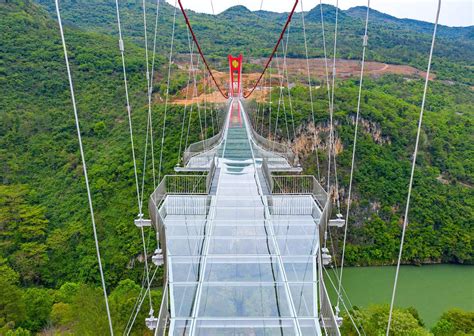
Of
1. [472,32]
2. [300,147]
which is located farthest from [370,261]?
[472,32]

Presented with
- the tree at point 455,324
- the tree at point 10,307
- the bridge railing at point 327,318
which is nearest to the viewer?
the bridge railing at point 327,318

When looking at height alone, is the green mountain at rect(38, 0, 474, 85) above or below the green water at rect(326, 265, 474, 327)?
above

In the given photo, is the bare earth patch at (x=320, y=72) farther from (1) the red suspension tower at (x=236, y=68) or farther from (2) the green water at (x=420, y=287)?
(2) the green water at (x=420, y=287)

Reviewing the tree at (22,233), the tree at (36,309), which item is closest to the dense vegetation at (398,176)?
the tree at (22,233)

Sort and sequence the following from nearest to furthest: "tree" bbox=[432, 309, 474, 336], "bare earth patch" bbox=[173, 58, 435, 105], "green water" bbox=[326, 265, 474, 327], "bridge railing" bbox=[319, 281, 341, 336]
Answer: "bridge railing" bbox=[319, 281, 341, 336], "tree" bbox=[432, 309, 474, 336], "green water" bbox=[326, 265, 474, 327], "bare earth patch" bbox=[173, 58, 435, 105]

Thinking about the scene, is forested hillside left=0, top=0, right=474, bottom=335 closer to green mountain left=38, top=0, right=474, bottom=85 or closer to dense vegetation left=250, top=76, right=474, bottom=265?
dense vegetation left=250, top=76, right=474, bottom=265

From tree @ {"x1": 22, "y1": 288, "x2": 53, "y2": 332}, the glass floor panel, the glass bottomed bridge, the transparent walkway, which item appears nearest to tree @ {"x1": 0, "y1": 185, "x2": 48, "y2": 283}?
tree @ {"x1": 22, "y1": 288, "x2": 53, "y2": 332}
